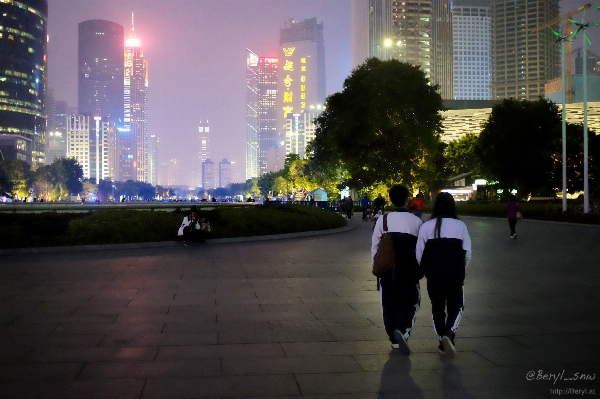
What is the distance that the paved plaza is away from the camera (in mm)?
5500

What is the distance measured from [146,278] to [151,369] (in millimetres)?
6845

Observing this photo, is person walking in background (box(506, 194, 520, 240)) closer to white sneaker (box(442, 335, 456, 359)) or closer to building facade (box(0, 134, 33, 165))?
white sneaker (box(442, 335, 456, 359))

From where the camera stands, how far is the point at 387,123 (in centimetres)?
5362

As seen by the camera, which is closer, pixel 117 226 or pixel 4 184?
pixel 117 226

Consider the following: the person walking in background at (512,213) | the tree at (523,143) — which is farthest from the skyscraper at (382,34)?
the person walking in background at (512,213)

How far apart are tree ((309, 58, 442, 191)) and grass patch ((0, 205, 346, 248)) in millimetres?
27907

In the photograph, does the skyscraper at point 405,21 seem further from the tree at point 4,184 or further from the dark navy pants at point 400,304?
the dark navy pants at point 400,304

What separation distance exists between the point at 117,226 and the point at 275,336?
565 inches

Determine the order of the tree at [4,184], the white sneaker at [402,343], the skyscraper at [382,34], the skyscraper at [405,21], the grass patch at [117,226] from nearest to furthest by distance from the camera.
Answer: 1. the white sneaker at [402,343]
2. the grass patch at [117,226]
3. the tree at [4,184]
4. the skyscraper at [382,34]
5. the skyscraper at [405,21]

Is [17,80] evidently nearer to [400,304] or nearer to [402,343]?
[400,304]

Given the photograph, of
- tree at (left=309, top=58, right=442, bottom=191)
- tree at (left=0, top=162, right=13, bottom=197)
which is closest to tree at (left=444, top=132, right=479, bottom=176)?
tree at (left=309, top=58, right=442, bottom=191)

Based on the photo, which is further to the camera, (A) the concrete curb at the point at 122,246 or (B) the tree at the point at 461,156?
(B) the tree at the point at 461,156

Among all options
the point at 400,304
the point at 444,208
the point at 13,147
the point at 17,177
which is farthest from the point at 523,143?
the point at 13,147

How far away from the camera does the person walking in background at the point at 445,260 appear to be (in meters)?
6.31
